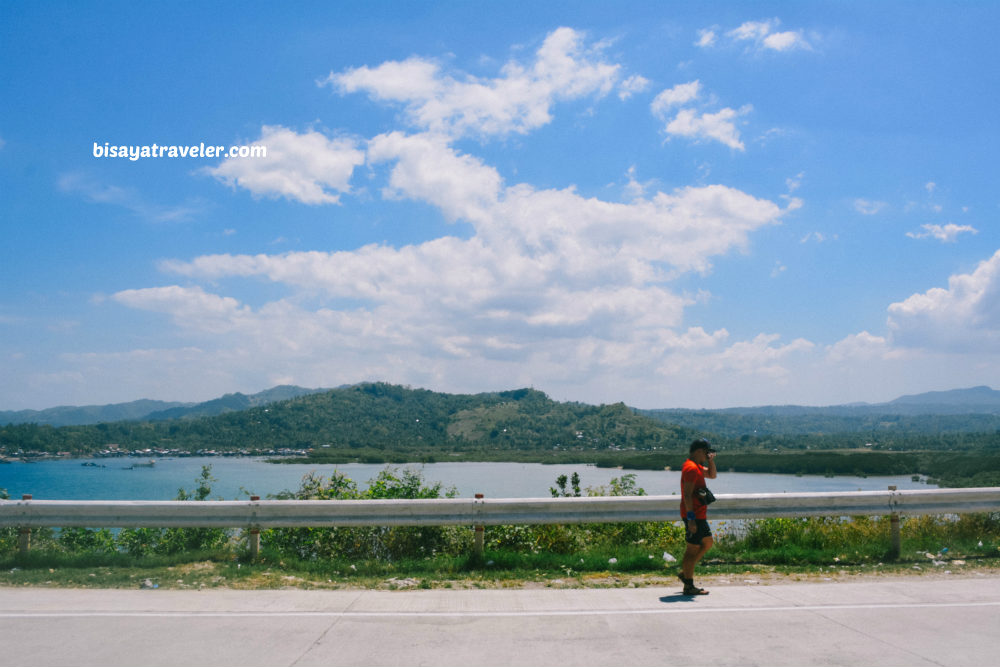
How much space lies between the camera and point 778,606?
704 centimetres

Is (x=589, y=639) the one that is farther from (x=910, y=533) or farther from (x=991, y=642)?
(x=910, y=533)

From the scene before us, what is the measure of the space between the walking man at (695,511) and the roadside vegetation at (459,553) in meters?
0.85

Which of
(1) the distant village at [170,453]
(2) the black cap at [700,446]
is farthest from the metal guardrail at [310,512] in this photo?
(1) the distant village at [170,453]

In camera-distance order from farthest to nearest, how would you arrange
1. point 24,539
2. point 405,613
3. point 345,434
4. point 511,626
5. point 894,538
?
1. point 345,434
2. point 894,538
3. point 24,539
4. point 405,613
5. point 511,626

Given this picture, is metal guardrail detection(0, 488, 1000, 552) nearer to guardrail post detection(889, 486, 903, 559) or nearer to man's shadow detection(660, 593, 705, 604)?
man's shadow detection(660, 593, 705, 604)

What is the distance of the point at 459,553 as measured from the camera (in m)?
9.66

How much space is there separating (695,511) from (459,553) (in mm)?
3544

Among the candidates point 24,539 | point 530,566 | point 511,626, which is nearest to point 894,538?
point 530,566

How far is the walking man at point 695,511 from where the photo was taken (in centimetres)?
766

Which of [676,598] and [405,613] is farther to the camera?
[676,598]

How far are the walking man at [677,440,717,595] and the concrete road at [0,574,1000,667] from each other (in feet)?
1.01

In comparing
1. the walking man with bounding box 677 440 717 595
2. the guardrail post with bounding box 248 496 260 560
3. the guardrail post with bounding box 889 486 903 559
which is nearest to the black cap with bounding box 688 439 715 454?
the walking man with bounding box 677 440 717 595

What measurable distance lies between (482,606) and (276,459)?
126527mm

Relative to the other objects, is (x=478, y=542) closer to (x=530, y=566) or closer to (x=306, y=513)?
(x=530, y=566)
